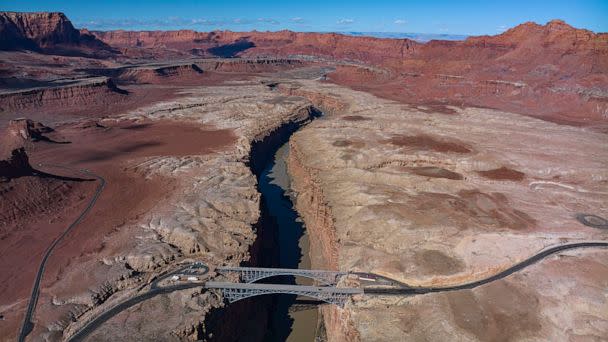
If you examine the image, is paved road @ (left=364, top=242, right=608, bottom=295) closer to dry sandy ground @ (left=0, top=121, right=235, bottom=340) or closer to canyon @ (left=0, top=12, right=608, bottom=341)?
canyon @ (left=0, top=12, right=608, bottom=341)

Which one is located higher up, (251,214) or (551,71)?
(551,71)

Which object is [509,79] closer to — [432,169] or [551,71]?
[551,71]

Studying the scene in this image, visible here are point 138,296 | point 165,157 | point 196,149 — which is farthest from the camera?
point 196,149

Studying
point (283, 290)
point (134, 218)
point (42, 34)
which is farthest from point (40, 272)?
point (42, 34)

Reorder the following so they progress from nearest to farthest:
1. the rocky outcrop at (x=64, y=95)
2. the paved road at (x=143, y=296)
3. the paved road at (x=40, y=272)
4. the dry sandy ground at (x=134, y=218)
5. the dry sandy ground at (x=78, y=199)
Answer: the paved road at (x=143, y=296) < the paved road at (x=40, y=272) < the dry sandy ground at (x=134, y=218) < the dry sandy ground at (x=78, y=199) < the rocky outcrop at (x=64, y=95)

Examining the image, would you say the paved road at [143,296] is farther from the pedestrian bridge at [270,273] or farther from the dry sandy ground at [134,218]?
the pedestrian bridge at [270,273]

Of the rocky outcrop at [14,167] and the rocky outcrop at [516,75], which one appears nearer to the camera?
the rocky outcrop at [14,167]

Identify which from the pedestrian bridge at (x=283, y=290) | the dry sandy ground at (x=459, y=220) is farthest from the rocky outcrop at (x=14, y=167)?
the dry sandy ground at (x=459, y=220)

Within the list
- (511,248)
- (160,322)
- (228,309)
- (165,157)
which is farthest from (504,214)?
(165,157)
